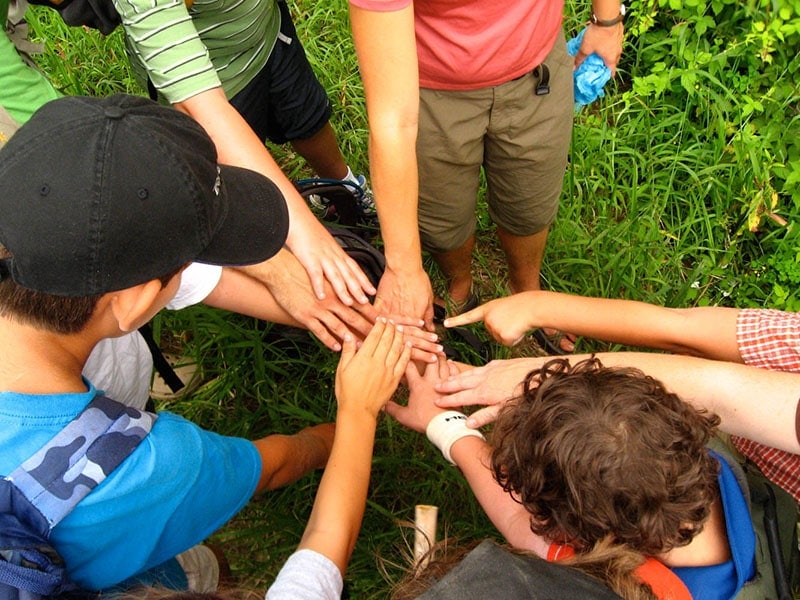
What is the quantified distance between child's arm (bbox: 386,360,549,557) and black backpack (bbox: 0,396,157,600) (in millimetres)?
835

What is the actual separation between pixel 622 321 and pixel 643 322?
52mm

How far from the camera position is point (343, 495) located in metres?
1.50

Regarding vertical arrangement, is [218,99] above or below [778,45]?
above

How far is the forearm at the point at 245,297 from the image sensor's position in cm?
183

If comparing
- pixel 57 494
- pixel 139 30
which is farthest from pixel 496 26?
pixel 57 494

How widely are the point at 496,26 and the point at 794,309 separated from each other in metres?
1.58

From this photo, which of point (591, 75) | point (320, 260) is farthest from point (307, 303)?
point (591, 75)

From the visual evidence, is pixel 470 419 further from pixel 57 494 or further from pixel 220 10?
pixel 220 10

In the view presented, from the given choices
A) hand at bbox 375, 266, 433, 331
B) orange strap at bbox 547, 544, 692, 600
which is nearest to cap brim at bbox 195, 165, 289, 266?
hand at bbox 375, 266, 433, 331

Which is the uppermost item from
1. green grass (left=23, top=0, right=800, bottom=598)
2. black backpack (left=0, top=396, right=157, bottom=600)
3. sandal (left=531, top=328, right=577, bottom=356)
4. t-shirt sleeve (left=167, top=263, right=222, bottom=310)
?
black backpack (left=0, top=396, right=157, bottom=600)

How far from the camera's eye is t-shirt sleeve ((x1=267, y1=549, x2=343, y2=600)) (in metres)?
1.23

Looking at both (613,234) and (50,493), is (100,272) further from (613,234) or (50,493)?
(613,234)

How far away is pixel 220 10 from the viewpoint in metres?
1.80

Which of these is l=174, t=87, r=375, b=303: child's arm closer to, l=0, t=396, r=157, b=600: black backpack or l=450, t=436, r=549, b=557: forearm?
l=450, t=436, r=549, b=557: forearm
